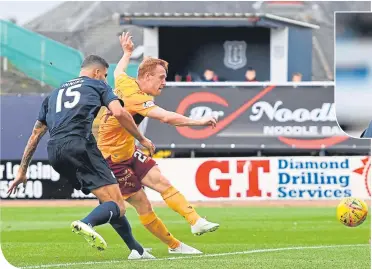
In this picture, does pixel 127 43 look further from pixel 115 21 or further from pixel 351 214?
pixel 115 21

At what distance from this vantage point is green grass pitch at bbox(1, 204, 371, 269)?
32.7 ft

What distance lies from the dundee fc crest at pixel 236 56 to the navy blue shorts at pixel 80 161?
16.7m

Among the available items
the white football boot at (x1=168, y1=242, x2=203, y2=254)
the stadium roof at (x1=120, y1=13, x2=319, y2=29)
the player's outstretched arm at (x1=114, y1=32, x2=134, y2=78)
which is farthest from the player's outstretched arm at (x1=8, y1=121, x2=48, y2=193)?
the stadium roof at (x1=120, y1=13, x2=319, y2=29)

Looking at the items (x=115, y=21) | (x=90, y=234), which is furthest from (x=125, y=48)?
(x=115, y=21)

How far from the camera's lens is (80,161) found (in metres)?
9.62

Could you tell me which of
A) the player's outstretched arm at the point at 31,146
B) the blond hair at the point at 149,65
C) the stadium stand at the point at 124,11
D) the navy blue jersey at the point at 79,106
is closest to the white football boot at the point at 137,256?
the player's outstretched arm at the point at 31,146

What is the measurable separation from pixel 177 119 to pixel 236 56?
1652 centimetres

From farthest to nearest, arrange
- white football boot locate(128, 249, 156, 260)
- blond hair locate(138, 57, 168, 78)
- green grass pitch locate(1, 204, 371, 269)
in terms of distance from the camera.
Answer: blond hair locate(138, 57, 168, 78)
white football boot locate(128, 249, 156, 260)
green grass pitch locate(1, 204, 371, 269)

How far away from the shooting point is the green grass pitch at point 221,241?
998 centimetres

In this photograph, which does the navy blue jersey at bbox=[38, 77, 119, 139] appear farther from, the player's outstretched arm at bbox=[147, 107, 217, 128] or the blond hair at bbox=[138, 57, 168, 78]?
the blond hair at bbox=[138, 57, 168, 78]

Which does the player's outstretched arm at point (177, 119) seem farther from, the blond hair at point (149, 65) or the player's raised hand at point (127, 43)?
the player's raised hand at point (127, 43)

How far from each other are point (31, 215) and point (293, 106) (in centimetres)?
713

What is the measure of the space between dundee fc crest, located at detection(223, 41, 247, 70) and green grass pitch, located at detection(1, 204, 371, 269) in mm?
7028

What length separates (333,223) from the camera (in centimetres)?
1614
